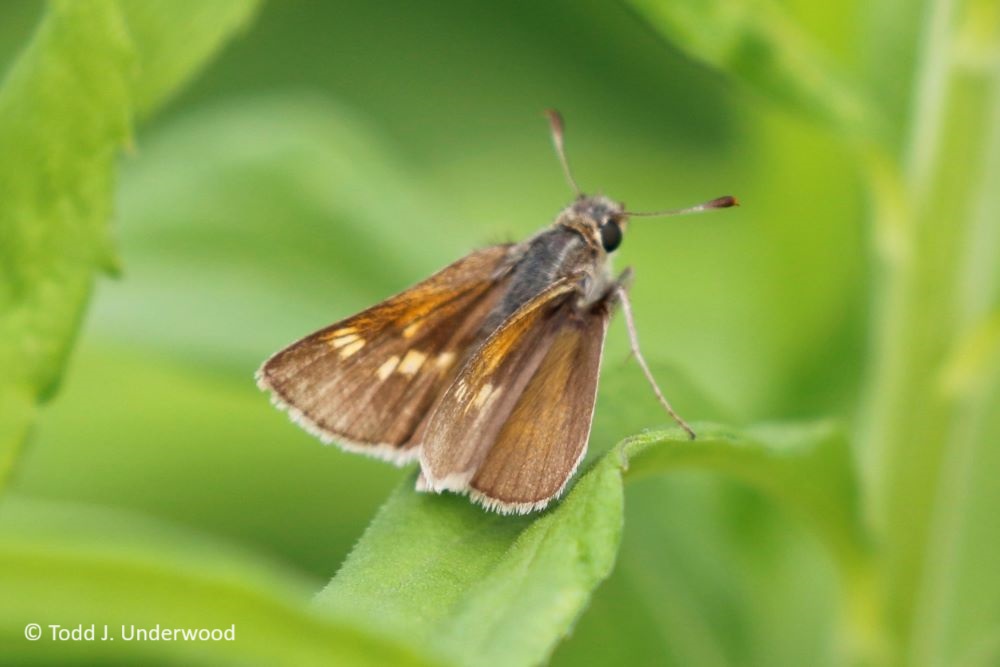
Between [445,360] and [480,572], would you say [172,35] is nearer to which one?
[445,360]

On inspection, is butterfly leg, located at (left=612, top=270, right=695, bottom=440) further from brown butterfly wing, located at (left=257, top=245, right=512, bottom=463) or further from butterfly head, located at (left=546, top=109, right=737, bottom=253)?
brown butterfly wing, located at (left=257, top=245, right=512, bottom=463)

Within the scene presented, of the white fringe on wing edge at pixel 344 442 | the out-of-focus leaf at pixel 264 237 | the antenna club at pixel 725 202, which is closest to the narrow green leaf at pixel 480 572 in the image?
the white fringe on wing edge at pixel 344 442

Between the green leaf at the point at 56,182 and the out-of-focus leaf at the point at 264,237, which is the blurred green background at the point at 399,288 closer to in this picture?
the out-of-focus leaf at the point at 264,237

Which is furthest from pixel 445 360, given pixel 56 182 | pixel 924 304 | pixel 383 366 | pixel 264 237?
pixel 264 237

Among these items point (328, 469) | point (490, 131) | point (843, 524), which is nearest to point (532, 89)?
point (490, 131)

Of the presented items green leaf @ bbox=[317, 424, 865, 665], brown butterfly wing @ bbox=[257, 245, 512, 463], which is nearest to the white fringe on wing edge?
brown butterfly wing @ bbox=[257, 245, 512, 463]
